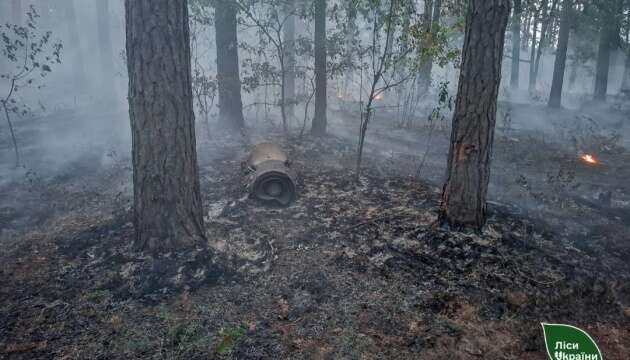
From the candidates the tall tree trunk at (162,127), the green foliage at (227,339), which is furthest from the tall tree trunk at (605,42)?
the green foliage at (227,339)

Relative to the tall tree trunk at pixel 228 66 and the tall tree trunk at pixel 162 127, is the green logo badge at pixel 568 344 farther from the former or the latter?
the tall tree trunk at pixel 228 66

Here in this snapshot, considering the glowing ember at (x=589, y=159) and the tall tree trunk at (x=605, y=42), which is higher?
the tall tree trunk at (x=605, y=42)

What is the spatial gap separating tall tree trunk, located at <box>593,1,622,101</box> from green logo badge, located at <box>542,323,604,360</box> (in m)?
19.9

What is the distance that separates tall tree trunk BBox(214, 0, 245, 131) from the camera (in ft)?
38.4

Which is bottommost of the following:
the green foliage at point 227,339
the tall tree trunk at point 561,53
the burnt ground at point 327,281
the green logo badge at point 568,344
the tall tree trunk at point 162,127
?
the green foliage at point 227,339

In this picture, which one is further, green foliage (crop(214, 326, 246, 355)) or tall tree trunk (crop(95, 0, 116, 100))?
tall tree trunk (crop(95, 0, 116, 100))

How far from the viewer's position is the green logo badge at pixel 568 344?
2.55 meters

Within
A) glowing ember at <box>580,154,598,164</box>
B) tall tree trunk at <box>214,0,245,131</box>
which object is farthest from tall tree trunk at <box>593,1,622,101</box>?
tall tree trunk at <box>214,0,245,131</box>

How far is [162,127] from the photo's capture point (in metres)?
4.83

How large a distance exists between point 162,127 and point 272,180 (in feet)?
7.78

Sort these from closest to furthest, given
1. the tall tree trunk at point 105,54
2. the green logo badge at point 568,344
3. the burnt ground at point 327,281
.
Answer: the green logo badge at point 568,344 < the burnt ground at point 327,281 < the tall tree trunk at point 105,54

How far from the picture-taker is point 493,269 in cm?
471

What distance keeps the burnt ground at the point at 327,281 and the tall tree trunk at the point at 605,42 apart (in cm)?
1467

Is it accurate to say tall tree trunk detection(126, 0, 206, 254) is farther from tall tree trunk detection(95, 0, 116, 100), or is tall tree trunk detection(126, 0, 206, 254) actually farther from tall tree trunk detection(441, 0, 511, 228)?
tall tree trunk detection(95, 0, 116, 100)
